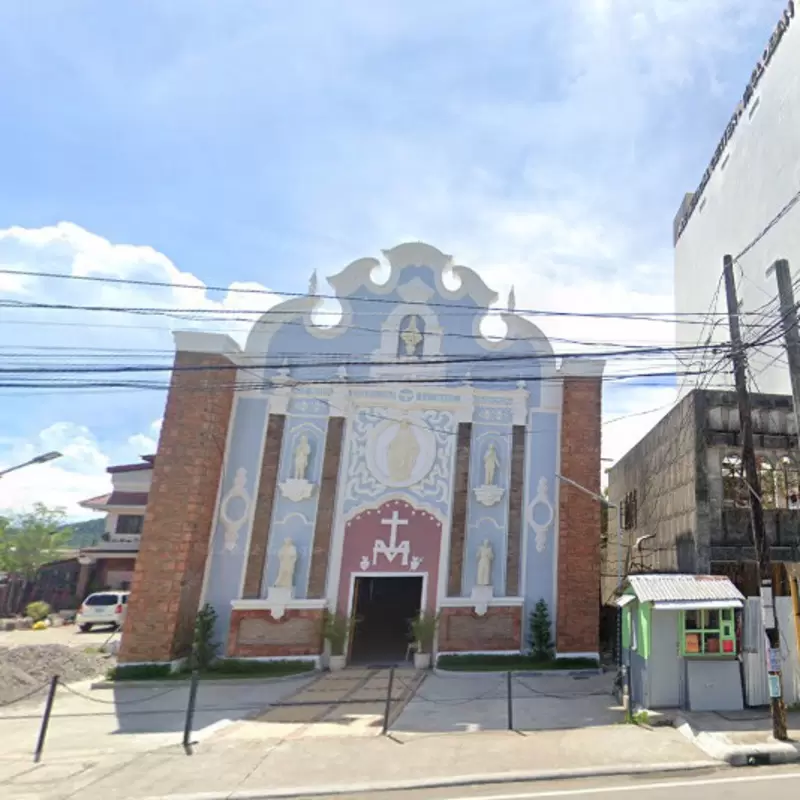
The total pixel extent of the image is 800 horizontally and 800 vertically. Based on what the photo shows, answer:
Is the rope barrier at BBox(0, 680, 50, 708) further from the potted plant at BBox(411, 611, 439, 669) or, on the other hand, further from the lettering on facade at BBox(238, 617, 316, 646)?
the potted plant at BBox(411, 611, 439, 669)

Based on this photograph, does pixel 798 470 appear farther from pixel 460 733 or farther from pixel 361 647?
pixel 361 647

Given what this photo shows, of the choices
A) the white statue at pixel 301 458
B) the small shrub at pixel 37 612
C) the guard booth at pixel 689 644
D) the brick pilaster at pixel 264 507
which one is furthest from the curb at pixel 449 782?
the small shrub at pixel 37 612

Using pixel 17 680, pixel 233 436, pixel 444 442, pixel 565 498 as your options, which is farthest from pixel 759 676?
pixel 17 680

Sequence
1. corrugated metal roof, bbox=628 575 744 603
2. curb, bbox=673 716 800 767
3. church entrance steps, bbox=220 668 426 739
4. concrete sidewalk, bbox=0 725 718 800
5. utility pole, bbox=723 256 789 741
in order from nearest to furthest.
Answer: concrete sidewalk, bbox=0 725 718 800
curb, bbox=673 716 800 767
utility pole, bbox=723 256 789 741
church entrance steps, bbox=220 668 426 739
corrugated metal roof, bbox=628 575 744 603

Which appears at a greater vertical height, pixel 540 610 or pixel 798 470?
pixel 798 470

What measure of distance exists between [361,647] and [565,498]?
8088 mm

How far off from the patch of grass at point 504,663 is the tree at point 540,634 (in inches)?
7.4

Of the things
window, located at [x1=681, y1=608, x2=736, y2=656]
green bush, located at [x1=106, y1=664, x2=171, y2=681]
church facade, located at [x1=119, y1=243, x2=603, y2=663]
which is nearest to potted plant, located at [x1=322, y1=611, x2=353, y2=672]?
church facade, located at [x1=119, y1=243, x2=603, y2=663]

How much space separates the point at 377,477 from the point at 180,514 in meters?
5.70

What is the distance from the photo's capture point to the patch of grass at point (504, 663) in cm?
1606

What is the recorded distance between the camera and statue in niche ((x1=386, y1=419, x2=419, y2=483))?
59.4 feet

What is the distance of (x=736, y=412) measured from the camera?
43.6 ft

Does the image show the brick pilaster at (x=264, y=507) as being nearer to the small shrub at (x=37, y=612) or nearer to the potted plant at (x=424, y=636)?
the potted plant at (x=424, y=636)

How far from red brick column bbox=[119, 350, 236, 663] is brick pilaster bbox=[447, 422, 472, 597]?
710 centimetres
